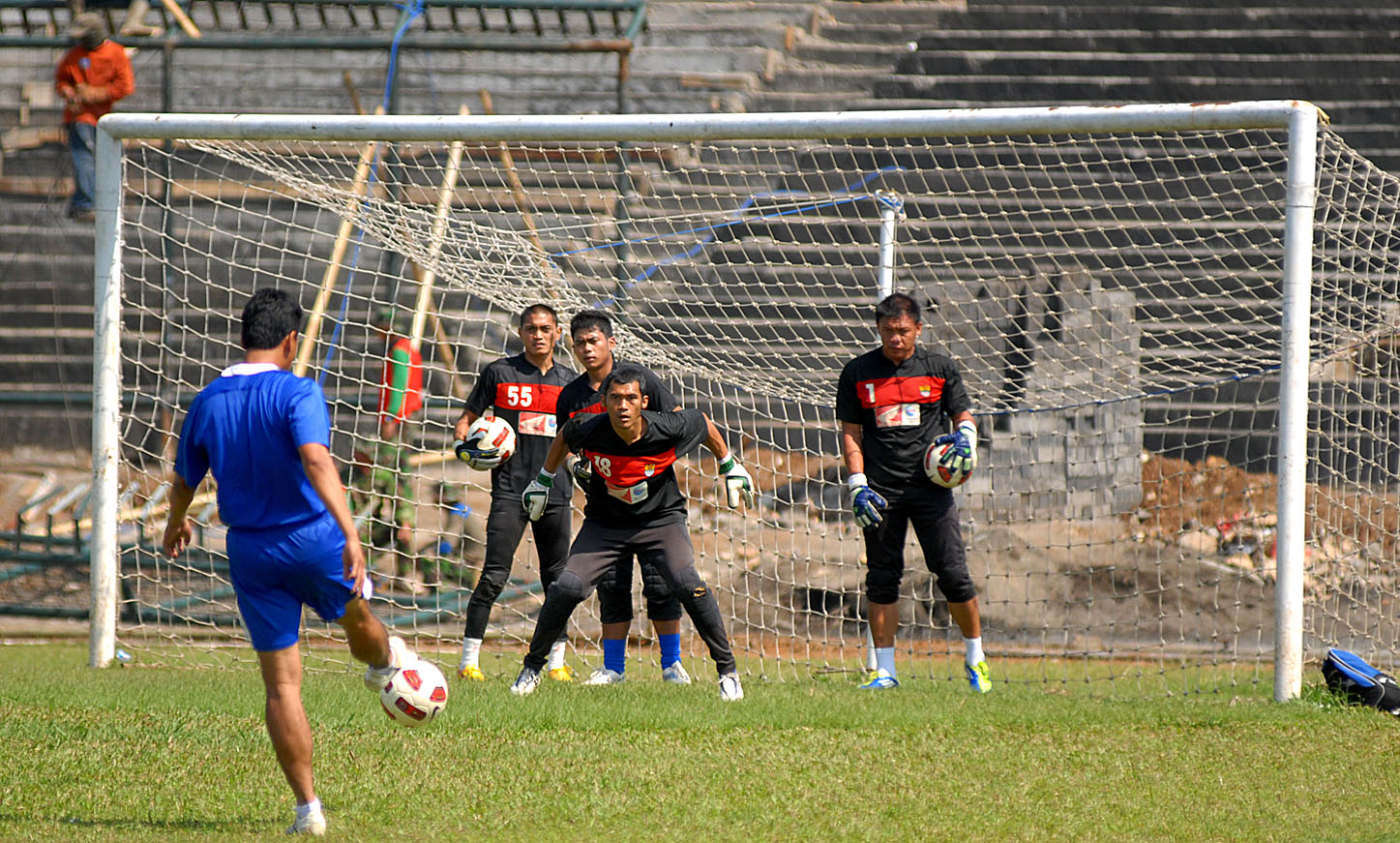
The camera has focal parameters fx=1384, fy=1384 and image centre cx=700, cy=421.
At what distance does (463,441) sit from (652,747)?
2494 mm

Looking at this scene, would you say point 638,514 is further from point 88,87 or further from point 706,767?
point 88,87

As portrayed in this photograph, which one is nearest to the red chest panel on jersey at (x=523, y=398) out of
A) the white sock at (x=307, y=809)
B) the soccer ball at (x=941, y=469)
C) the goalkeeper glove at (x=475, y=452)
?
the goalkeeper glove at (x=475, y=452)

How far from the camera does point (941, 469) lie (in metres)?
7.39

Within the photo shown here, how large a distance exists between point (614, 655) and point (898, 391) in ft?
7.09

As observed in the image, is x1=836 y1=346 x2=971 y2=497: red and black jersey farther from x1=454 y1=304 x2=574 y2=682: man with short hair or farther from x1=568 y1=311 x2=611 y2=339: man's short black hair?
x1=454 y1=304 x2=574 y2=682: man with short hair

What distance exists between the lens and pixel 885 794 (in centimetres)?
502

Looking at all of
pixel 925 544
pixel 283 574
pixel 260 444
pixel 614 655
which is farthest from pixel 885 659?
pixel 260 444

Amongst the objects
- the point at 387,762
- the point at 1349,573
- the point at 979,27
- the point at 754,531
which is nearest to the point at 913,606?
the point at 754,531

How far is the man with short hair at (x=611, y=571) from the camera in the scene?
23.7ft

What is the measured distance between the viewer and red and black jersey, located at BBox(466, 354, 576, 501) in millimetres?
7891

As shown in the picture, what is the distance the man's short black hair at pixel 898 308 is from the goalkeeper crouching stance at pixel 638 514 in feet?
3.91

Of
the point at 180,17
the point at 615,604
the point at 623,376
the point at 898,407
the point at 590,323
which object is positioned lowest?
the point at 615,604

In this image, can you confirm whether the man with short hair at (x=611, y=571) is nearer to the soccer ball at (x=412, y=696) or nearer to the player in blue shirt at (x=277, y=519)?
the soccer ball at (x=412, y=696)

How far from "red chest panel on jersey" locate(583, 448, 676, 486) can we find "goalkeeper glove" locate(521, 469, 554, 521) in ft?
1.39
